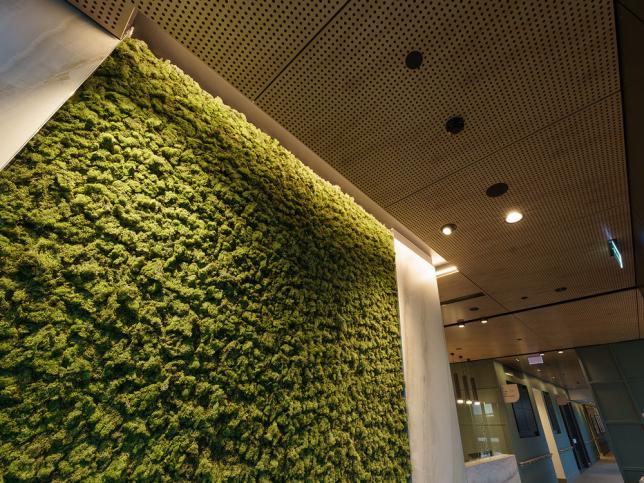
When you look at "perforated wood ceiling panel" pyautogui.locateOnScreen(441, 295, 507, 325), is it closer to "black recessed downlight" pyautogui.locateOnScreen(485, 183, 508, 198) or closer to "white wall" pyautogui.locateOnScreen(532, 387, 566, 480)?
"black recessed downlight" pyautogui.locateOnScreen(485, 183, 508, 198)

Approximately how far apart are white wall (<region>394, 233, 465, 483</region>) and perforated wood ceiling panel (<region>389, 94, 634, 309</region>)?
0.49 m

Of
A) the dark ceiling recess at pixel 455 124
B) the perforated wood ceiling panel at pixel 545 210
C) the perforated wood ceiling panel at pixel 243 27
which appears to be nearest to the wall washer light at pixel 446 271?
the perforated wood ceiling panel at pixel 545 210

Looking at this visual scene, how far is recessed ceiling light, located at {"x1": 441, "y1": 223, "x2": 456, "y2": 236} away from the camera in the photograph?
321cm

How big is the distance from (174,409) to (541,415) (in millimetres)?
14854

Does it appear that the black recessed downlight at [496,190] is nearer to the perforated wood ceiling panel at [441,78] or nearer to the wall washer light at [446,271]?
the perforated wood ceiling panel at [441,78]

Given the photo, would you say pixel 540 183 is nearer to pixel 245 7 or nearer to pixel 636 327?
pixel 245 7

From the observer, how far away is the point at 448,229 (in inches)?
128

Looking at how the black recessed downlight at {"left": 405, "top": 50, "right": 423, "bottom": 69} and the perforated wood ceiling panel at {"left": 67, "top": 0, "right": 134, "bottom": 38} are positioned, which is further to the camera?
the black recessed downlight at {"left": 405, "top": 50, "right": 423, "bottom": 69}

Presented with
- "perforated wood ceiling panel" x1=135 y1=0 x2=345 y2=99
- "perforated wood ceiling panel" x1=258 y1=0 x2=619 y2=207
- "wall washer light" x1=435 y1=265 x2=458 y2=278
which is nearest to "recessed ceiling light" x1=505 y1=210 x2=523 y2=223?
"perforated wood ceiling panel" x1=258 y1=0 x2=619 y2=207

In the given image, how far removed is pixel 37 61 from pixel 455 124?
2.28 m

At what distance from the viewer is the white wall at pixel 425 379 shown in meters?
2.50

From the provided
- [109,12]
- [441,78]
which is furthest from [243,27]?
[441,78]

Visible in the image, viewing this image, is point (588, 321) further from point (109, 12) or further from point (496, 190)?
point (109, 12)

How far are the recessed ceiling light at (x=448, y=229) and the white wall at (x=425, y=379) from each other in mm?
445
